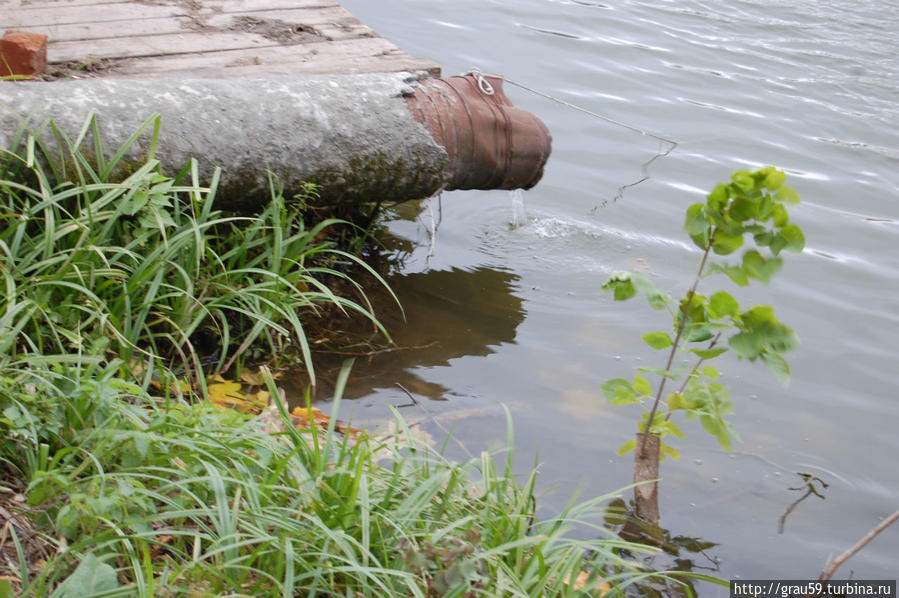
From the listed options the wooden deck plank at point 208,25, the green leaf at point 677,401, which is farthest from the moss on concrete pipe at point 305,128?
the green leaf at point 677,401

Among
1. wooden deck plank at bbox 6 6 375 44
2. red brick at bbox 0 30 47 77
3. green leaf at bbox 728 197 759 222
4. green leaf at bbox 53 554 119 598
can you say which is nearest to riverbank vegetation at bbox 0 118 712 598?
green leaf at bbox 53 554 119 598

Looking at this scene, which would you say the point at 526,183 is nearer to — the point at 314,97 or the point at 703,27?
the point at 314,97

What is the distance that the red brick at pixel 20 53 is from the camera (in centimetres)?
361

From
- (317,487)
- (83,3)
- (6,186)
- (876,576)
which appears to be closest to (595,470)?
(876,576)

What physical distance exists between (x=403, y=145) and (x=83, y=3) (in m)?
2.19

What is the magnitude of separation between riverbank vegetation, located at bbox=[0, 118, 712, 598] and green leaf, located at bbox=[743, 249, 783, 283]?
81 centimetres

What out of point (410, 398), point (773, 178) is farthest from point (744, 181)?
point (410, 398)

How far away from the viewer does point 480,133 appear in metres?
3.93

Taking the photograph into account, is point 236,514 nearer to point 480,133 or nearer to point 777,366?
Result: point 777,366

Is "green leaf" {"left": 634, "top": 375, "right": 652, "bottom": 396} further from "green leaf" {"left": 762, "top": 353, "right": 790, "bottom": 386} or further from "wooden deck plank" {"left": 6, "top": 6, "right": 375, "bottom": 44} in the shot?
"wooden deck plank" {"left": 6, "top": 6, "right": 375, "bottom": 44}

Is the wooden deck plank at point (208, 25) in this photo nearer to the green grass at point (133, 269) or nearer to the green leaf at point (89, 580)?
the green grass at point (133, 269)

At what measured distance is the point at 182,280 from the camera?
3137 millimetres

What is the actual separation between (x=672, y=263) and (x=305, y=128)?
233cm

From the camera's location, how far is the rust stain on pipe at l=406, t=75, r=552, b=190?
385 cm
